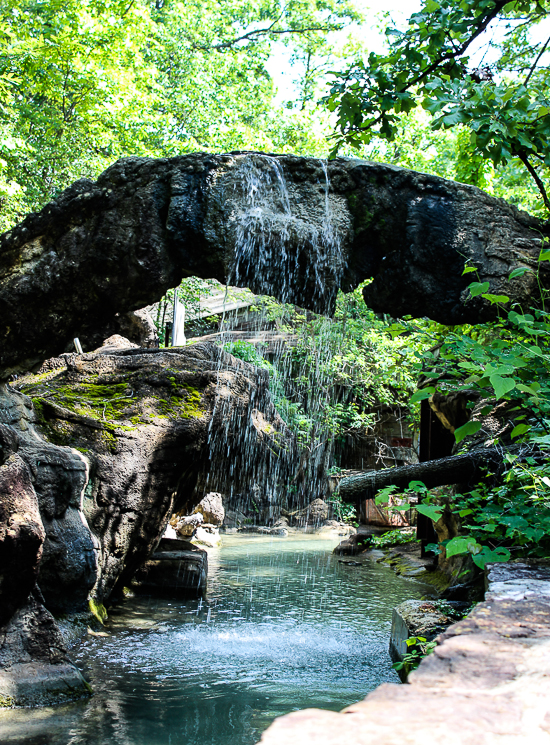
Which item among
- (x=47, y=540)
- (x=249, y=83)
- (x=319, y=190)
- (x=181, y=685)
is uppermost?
(x=249, y=83)

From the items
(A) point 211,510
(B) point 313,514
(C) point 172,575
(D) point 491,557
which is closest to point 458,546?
(D) point 491,557

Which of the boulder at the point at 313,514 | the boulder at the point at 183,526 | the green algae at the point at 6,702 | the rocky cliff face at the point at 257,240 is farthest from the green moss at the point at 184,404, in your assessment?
the boulder at the point at 313,514

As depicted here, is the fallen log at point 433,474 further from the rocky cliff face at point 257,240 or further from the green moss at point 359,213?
the green moss at point 359,213

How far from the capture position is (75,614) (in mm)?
5289

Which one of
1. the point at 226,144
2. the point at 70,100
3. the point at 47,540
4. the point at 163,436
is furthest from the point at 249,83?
the point at 47,540

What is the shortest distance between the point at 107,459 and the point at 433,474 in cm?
324

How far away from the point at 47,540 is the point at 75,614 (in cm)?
84

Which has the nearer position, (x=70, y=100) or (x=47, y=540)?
(x=47, y=540)

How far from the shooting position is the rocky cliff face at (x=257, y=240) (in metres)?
4.77

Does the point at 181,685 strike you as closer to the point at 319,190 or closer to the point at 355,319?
the point at 319,190

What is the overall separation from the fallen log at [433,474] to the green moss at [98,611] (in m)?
2.63

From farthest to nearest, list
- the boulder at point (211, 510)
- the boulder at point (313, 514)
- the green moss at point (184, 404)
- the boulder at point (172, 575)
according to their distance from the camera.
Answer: the boulder at point (313, 514) < the boulder at point (211, 510) < the boulder at point (172, 575) < the green moss at point (184, 404)

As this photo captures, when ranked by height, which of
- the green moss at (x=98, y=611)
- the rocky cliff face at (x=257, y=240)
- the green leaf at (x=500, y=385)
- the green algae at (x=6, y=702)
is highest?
the rocky cliff face at (x=257, y=240)

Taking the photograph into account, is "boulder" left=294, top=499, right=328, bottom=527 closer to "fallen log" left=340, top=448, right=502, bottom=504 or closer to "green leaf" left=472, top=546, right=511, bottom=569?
"fallen log" left=340, top=448, right=502, bottom=504
